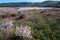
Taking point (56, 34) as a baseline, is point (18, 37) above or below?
above

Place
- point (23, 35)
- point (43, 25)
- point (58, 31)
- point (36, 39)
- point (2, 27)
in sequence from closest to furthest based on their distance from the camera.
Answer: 1. point (23, 35)
2. point (36, 39)
3. point (2, 27)
4. point (58, 31)
5. point (43, 25)

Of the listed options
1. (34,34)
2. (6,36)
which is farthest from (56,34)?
(6,36)

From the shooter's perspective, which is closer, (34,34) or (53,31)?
(34,34)

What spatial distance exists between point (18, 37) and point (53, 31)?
3.67m

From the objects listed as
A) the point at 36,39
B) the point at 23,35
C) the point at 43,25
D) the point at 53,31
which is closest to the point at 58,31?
the point at 53,31

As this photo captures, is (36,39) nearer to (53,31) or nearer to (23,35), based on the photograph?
(23,35)

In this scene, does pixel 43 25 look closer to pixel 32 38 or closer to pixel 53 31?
pixel 53 31

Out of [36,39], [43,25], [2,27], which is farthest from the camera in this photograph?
[43,25]

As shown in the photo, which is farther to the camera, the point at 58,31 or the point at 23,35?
the point at 58,31

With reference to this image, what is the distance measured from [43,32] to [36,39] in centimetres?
170

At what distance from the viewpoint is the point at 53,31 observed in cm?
1434

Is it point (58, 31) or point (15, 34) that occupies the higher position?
point (15, 34)

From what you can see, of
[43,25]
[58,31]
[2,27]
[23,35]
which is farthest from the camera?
[43,25]

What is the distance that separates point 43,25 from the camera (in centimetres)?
1534
